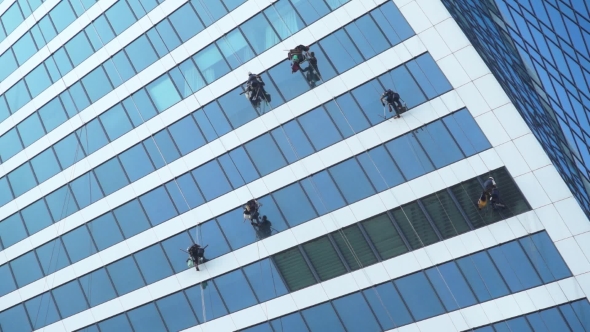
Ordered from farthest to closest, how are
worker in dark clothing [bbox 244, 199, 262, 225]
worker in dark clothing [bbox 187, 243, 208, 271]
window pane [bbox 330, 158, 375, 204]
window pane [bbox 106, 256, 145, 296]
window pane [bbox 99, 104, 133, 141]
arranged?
window pane [bbox 99, 104, 133, 141], window pane [bbox 106, 256, 145, 296], worker in dark clothing [bbox 187, 243, 208, 271], worker in dark clothing [bbox 244, 199, 262, 225], window pane [bbox 330, 158, 375, 204]

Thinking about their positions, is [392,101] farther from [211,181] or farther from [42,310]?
[42,310]

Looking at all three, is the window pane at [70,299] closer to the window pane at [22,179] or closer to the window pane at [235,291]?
the window pane at [22,179]

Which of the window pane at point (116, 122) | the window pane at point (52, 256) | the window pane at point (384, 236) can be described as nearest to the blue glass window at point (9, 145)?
the window pane at point (52, 256)

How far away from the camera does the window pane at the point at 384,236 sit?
2775 centimetres

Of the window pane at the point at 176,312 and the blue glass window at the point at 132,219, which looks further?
the blue glass window at the point at 132,219

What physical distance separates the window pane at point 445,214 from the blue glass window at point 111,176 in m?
16.8

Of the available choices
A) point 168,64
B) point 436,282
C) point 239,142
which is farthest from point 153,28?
point 436,282

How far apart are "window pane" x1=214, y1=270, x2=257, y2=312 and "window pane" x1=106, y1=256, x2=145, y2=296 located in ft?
16.5

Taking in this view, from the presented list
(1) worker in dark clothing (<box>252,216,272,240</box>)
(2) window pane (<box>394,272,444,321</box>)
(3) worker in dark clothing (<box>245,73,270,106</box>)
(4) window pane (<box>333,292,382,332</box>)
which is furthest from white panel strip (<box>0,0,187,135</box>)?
(2) window pane (<box>394,272,444,321</box>)

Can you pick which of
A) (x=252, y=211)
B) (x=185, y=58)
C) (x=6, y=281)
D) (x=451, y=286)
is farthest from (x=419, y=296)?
(x=6, y=281)

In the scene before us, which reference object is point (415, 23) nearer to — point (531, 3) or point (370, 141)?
point (370, 141)

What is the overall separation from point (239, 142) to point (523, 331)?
1563 cm

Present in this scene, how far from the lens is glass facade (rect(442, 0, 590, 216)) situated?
1421 inches

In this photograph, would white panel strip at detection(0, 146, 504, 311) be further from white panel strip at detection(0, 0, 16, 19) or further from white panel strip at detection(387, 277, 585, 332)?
white panel strip at detection(0, 0, 16, 19)
